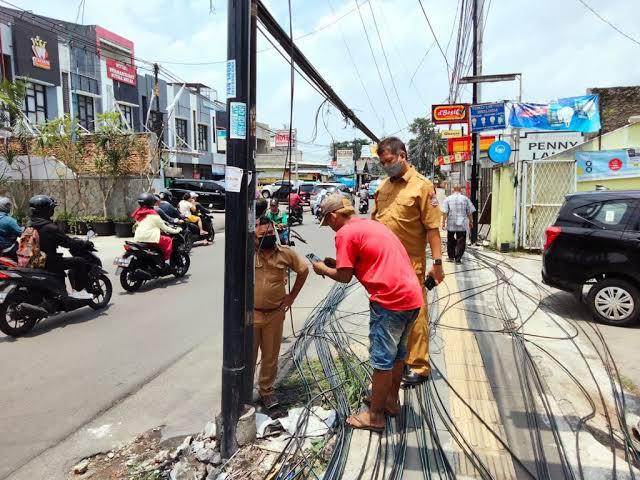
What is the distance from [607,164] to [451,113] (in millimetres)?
5792

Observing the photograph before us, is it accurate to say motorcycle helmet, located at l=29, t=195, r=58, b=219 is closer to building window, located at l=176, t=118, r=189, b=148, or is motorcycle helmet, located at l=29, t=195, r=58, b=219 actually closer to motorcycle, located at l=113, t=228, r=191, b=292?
motorcycle, located at l=113, t=228, r=191, b=292

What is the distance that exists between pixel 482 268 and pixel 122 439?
23.7 ft

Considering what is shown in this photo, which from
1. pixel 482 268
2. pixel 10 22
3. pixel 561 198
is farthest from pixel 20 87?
pixel 561 198

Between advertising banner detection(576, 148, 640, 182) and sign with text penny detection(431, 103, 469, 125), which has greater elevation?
sign with text penny detection(431, 103, 469, 125)

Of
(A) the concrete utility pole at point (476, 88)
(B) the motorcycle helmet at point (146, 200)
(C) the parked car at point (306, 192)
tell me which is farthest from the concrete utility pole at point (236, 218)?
(C) the parked car at point (306, 192)

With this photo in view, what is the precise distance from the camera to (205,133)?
40406 millimetres

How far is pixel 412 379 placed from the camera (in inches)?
154

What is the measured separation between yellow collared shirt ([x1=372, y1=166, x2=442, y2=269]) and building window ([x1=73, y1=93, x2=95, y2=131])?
88.2 feet

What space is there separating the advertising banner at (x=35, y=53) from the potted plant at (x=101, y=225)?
38.0 ft

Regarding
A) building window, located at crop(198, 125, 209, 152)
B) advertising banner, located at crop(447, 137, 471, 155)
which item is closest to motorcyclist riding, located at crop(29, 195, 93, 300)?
A: advertising banner, located at crop(447, 137, 471, 155)

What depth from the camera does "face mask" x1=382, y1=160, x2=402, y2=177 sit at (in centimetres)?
381

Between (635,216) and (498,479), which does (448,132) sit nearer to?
(635,216)

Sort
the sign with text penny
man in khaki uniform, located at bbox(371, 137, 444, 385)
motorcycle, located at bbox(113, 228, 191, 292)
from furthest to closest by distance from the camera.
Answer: the sign with text penny → motorcycle, located at bbox(113, 228, 191, 292) → man in khaki uniform, located at bbox(371, 137, 444, 385)

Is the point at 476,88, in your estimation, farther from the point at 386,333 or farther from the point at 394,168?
the point at 386,333
